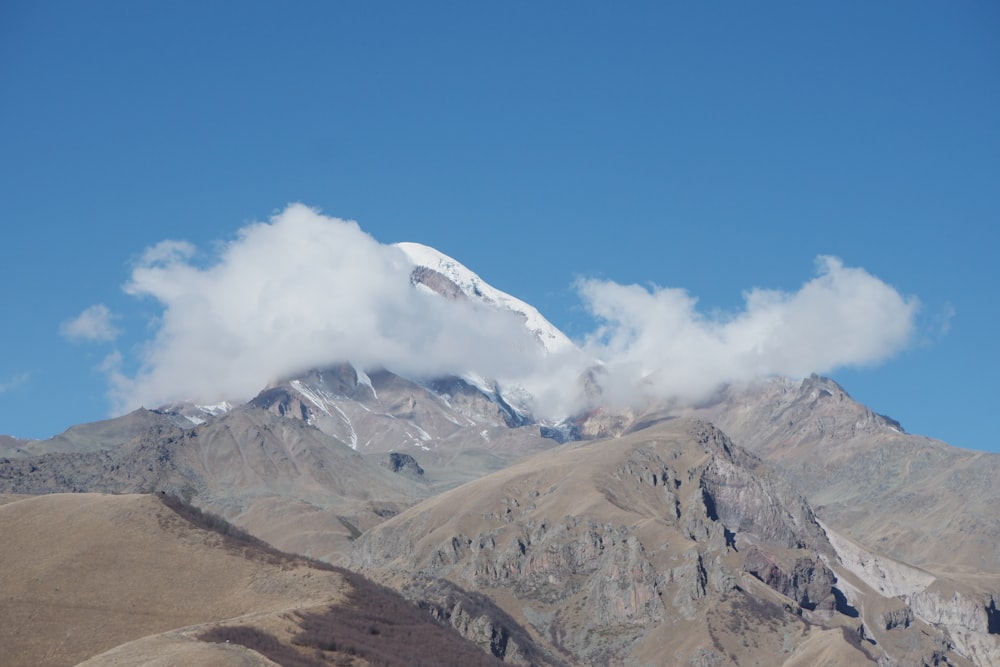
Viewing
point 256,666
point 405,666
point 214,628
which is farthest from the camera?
point 405,666

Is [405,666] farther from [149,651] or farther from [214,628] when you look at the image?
[149,651]

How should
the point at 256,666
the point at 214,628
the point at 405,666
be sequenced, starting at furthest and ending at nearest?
the point at 405,666
the point at 214,628
the point at 256,666

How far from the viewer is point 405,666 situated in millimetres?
196250

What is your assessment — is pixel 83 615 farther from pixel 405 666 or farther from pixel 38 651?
pixel 405 666

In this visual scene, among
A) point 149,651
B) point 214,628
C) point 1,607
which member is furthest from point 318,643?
point 1,607

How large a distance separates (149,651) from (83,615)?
4645 cm

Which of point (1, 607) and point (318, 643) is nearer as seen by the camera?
point (318, 643)

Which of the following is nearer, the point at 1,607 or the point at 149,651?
the point at 149,651

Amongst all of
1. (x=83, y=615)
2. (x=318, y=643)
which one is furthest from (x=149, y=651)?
(x=83, y=615)

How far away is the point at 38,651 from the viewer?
18425 cm

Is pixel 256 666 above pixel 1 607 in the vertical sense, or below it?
below

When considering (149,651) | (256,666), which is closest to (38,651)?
(149,651)

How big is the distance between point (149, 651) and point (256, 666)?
16.3 meters

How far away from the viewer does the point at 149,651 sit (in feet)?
518
